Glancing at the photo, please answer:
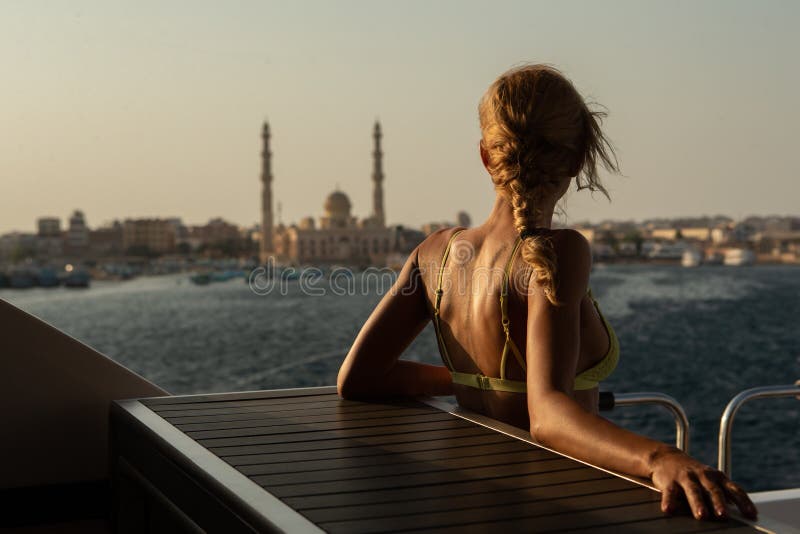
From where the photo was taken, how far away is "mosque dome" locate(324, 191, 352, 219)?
68.6 m

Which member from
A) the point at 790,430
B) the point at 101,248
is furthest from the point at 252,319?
the point at 101,248

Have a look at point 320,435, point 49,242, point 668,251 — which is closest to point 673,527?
point 320,435

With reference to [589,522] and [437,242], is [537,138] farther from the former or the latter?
[589,522]

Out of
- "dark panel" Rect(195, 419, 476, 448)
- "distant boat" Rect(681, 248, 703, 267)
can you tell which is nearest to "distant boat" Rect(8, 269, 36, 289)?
"distant boat" Rect(681, 248, 703, 267)

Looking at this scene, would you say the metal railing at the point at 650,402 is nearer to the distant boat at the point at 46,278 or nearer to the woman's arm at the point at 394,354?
the woman's arm at the point at 394,354

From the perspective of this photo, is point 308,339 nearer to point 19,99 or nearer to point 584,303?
point 19,99

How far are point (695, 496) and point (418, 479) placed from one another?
0.33 m

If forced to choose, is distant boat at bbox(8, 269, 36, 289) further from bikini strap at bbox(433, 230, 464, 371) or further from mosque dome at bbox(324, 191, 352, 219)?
bikini strap at bbox(433, 230, 464, 371)

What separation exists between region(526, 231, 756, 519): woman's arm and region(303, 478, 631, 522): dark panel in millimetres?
48

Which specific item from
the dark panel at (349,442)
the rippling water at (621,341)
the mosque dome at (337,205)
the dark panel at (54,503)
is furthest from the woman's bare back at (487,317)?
the mosque dome at (337,205)

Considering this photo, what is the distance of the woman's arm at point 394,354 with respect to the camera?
1.74 m

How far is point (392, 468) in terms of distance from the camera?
1.27m

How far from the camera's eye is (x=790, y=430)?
20547 mm

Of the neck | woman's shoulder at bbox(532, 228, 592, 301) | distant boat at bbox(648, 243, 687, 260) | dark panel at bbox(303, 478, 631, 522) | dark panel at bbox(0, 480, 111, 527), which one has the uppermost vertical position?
the neck
